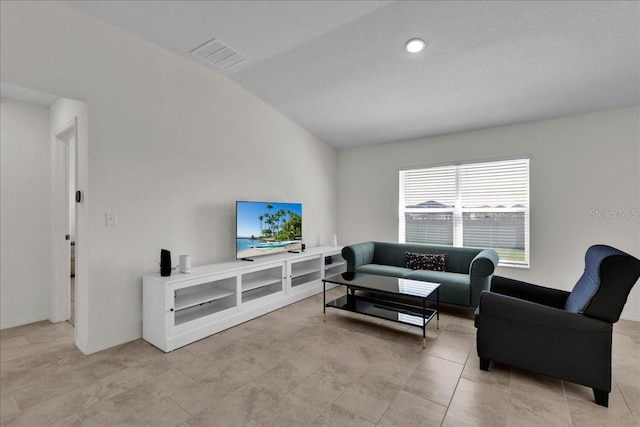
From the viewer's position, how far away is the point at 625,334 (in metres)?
2.90

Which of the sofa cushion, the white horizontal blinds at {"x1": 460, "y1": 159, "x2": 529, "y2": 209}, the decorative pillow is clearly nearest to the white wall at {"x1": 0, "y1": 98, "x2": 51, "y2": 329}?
the sofa cushion

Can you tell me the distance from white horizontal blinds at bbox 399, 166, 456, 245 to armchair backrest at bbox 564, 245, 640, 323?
8.06 ft

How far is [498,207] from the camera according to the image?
4004mm

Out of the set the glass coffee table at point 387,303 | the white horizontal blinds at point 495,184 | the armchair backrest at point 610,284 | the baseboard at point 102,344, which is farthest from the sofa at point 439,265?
the baseboard at point 102,344

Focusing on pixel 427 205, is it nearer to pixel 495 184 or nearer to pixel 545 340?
pixel 495 184

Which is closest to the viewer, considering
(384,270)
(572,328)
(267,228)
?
(572,328)

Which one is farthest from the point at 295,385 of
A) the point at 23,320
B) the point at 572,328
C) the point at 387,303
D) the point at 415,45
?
the point at 23,320

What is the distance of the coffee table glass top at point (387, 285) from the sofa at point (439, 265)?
381mm

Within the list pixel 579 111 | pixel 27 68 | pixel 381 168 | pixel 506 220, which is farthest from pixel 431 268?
pixel 27 68

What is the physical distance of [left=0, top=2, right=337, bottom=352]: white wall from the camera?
235 cm

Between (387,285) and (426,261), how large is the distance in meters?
1.20

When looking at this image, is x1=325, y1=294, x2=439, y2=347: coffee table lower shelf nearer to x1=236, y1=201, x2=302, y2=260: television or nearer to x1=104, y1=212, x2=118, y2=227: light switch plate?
x1=236, y1=201, x2=302, y2=260: television

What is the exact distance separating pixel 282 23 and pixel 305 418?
295 centimetres

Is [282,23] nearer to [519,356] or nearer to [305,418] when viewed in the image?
[305,418]
